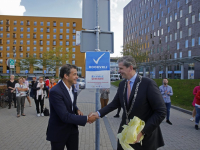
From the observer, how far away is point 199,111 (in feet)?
20.3

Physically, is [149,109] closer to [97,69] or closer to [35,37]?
[97,69]

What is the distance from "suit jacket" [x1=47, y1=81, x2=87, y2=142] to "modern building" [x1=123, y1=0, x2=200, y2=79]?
29402mm

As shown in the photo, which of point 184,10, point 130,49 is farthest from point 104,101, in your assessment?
point 184,10

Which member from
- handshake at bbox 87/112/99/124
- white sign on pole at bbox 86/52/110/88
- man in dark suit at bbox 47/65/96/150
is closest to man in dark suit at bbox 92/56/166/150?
handshake at bbox 87/112/99/124

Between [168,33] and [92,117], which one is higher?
[168,33]

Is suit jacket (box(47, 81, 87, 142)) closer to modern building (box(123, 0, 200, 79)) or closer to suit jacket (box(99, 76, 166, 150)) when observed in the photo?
suit jacket (box(99, 76, 166, 150))

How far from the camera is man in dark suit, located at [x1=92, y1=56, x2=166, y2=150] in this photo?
6.71 ft

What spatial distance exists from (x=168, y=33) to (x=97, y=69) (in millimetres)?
50353

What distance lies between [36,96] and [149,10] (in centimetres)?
5599

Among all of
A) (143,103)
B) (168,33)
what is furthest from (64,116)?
(168,33)

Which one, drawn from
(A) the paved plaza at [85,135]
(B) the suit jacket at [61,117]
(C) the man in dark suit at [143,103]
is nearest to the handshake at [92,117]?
(B) the suit jacket at [61,117]

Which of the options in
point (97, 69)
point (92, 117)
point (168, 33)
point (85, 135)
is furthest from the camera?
point (168, 33)

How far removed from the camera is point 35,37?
231 feet

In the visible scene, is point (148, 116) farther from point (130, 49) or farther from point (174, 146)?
point (130, 49)
